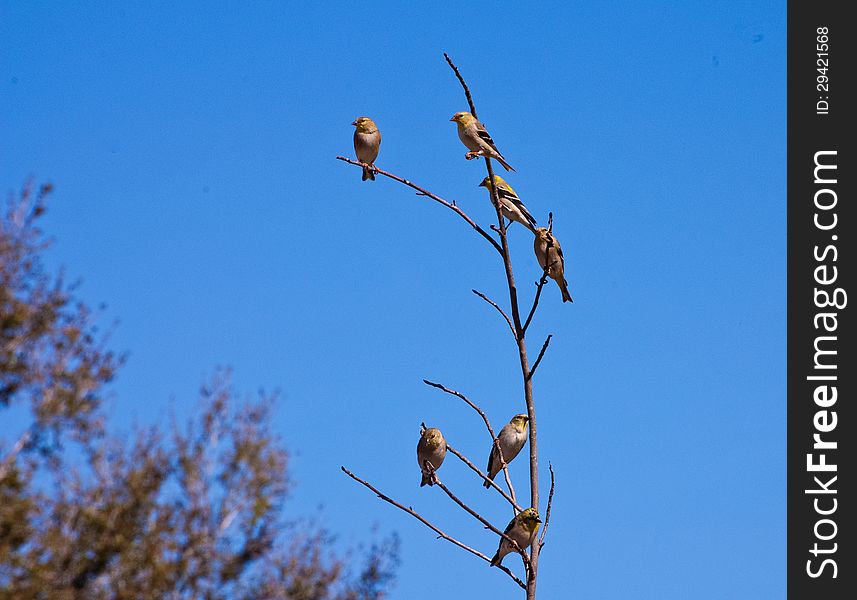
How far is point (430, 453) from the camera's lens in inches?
123

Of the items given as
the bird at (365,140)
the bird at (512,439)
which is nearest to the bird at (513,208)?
the bird at (512,439)

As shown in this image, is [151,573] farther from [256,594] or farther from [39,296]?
[39,296]

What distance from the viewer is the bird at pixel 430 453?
303 centimetres

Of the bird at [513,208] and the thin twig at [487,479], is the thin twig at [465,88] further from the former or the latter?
the bird at [513,208]

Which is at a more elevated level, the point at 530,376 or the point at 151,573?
the point at 151,573

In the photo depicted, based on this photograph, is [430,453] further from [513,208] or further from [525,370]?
[513,208]

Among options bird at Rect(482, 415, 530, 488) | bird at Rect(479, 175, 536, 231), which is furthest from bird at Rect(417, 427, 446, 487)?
bird at Rect(479, 175, 536, 231)

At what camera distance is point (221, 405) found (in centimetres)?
1523

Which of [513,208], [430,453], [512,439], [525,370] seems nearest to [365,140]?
[513,208]

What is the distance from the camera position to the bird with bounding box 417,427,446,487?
9.93 feet

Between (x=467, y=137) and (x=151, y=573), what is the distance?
1066cm

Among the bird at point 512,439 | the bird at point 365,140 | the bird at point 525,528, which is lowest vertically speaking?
the bird at point 525,528
